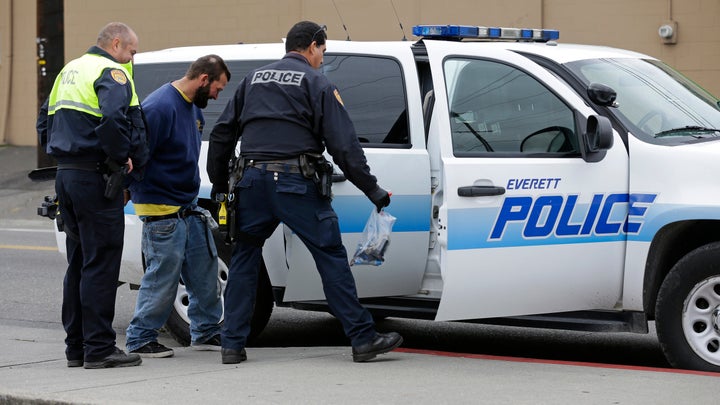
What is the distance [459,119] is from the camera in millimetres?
7016

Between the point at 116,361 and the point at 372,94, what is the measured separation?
6.94 feet

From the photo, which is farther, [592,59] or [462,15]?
[462,15]

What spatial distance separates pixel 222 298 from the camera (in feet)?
25.9

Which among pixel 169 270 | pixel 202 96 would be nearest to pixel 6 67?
pixel 202 96

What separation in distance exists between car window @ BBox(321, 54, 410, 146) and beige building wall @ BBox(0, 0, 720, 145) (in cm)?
576

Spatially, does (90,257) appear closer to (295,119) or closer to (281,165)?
(281,165)

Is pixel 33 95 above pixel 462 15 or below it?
below

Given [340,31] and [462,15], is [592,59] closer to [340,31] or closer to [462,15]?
[462,15]

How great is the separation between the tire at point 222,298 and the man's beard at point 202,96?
0.92 metres

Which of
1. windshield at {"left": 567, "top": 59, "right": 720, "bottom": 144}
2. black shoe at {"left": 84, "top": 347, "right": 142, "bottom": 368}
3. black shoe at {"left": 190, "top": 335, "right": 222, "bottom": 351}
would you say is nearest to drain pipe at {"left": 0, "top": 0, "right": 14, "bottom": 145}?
black shoe at {"left": 190, "top": 335, "right": 222, "bottom": 351}

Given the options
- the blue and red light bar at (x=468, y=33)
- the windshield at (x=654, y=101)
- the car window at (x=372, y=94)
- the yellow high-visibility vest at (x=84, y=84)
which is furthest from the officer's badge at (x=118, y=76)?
the windshield at (x=654, y=101)

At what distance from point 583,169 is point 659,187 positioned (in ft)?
1.36

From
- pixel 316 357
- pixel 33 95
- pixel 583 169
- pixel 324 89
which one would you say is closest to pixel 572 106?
pixel 583 169

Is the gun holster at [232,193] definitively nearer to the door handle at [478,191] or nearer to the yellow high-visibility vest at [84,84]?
the yellow high-visibility vest at [84,84]
